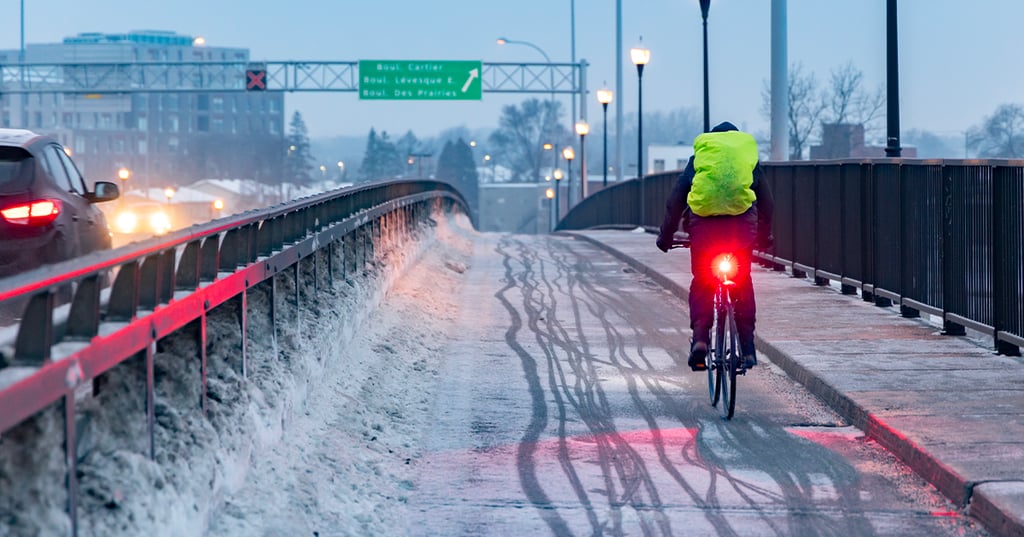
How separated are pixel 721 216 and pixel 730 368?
101cm

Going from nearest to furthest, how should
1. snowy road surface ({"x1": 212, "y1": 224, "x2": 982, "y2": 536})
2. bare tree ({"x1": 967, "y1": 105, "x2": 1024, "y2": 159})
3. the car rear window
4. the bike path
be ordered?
snowy road surface ({"x1": 212, "y1": 224, "x2": 982, "y2": 536}), the bike path, the car rear window, bare tree ({"x1": 967, "y1": 105, "x2": 1024, "y2": 159})

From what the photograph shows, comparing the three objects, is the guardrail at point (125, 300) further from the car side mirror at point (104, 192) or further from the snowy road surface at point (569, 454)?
the car side mirror at point (104, 192)

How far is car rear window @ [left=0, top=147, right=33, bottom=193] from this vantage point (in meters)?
10.6

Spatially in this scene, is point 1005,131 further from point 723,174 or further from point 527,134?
point 723,174

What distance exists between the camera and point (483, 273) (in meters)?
21.5

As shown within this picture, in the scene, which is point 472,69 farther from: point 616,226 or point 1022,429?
point 1022,429

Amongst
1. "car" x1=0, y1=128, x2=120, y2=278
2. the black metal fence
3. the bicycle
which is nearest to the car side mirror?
"car" x1=0, y1=128, x2=120, y2=278

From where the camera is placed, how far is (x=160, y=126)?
6097 inches

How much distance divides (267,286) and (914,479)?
3.79 metres

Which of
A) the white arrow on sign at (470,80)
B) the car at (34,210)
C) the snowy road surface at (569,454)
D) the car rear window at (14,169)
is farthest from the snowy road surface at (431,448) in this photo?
the white arrow on sign at (470,80)

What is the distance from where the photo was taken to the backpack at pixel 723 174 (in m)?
8.98

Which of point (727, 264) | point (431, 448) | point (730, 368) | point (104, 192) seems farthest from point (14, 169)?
point (730, 368)

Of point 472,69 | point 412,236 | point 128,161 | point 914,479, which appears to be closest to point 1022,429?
point 914,479

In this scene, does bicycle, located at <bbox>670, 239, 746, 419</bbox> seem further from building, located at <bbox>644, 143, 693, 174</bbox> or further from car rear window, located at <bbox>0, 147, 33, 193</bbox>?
building, located at <bbox>644, 143, 693, 174</bbox>
